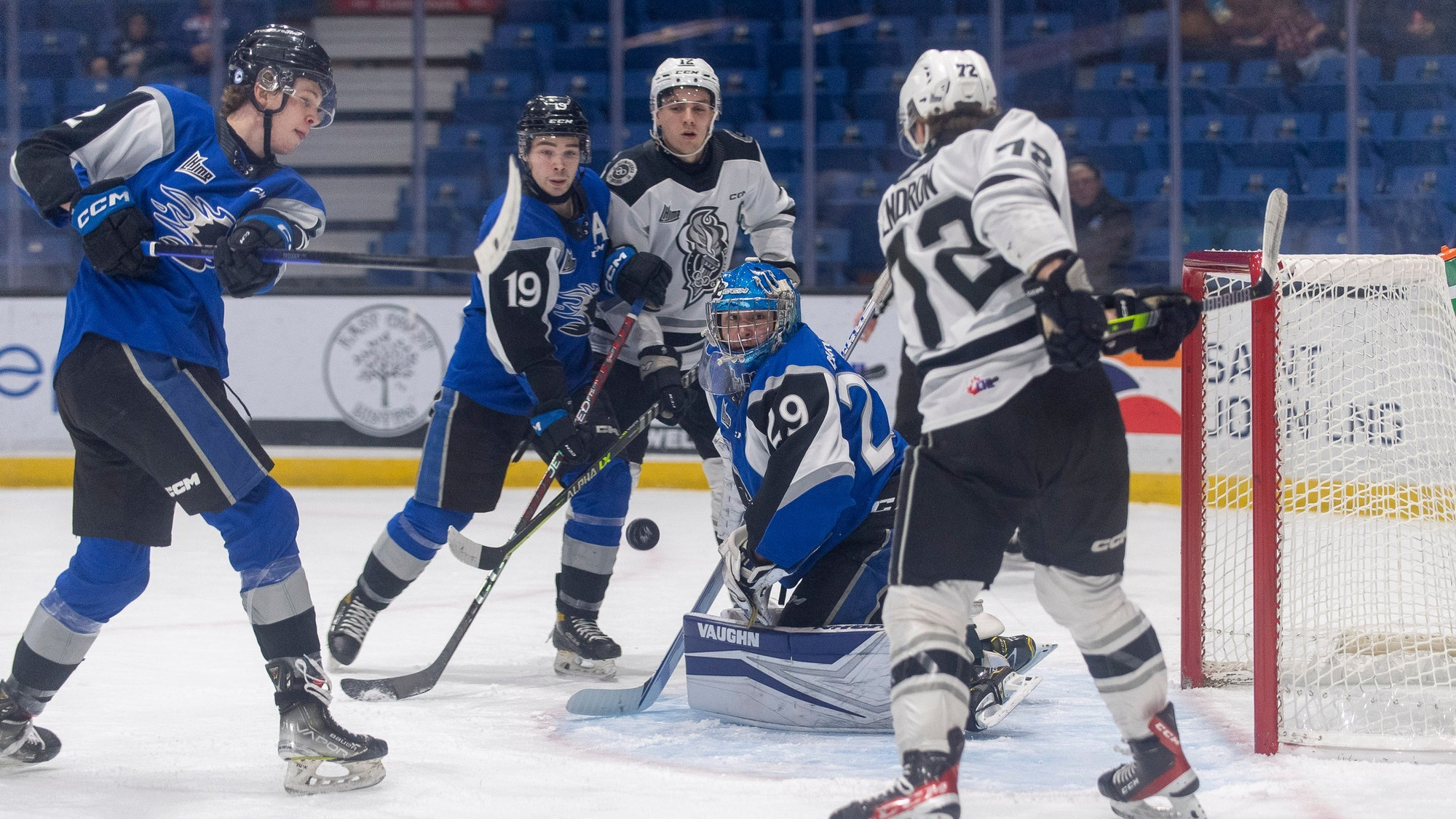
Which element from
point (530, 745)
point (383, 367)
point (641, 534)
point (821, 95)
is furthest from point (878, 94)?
point (530, 745)

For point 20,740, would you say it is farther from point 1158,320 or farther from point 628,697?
point 1158,320

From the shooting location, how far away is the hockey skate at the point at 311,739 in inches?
80.7

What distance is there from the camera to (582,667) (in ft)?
9.68

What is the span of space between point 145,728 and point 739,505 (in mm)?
1163

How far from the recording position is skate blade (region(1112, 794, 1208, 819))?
1894 millimetres

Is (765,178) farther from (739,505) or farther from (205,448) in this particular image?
(205,448)

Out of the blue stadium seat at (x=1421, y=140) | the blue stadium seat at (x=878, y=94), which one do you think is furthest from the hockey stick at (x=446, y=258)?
the blue stadium seat at (x=1421, y=140)

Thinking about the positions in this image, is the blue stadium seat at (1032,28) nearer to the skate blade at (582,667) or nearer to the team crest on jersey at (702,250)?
the team crest on jersey at (702,250)

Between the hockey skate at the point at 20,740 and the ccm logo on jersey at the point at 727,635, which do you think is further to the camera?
the ccm logo on jersey at the point at 727,635

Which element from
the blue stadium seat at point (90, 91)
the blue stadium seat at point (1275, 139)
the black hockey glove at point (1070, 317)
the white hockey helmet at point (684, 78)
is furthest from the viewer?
the blue stadium seat at point (90, 91)

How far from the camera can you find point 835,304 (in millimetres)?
5641

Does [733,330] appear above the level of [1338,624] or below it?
above

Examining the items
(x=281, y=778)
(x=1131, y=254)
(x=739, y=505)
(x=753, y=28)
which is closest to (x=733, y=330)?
Answer: (x=739, y=505)

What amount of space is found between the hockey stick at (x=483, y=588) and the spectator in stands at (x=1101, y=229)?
3.22m
